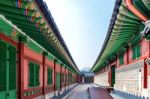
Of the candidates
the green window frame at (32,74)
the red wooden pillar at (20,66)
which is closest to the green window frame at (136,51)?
the green window frame at (32,74)

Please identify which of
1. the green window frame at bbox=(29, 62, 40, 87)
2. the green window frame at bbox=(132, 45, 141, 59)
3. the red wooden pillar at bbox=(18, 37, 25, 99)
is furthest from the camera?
the green window frame at bbox=(132, 45, 141, 59)

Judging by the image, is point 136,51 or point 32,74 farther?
point 136,51

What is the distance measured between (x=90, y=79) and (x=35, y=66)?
11281cm

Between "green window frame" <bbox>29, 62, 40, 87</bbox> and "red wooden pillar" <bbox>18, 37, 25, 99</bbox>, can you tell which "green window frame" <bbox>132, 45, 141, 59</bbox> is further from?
"red wooden pillar" <bbox>18, 37, 25, 99</bbox>

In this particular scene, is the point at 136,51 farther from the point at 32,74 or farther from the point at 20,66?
the point at 20,66

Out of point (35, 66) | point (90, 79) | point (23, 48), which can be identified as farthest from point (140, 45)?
point (90, 79)

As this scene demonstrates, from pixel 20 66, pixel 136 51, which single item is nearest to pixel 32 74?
pixel 20 66

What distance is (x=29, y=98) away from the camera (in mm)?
15570

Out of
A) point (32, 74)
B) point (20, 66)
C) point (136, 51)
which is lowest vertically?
point (32, 74)

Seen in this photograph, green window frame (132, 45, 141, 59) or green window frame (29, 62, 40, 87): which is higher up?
green window frame (132, 45, 141, 59)

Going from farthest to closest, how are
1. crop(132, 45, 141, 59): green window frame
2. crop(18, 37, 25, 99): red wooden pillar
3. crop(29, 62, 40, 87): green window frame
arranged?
crop(132, 45, 141, 59): green window frame, crop(29, 62, 40, 87): green window frame, crop(18, 37, 25, 99): red wooden pillar

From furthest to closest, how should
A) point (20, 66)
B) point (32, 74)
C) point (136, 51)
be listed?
point (136, 51) < point (32, 74) < point (20, 66)

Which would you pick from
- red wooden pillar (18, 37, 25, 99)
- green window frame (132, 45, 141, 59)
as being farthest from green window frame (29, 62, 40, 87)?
green window frame (132, 45, 141, 59)

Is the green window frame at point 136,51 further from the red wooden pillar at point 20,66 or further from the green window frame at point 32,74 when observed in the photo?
the red wooden pillar at point 20,66
